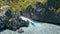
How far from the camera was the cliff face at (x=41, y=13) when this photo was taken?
127 feet

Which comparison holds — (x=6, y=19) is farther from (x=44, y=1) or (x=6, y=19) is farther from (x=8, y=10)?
(x=44, y=1)

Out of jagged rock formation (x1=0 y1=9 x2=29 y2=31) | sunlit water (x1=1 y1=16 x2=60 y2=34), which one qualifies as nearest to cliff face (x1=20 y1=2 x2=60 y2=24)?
sunlit water (x1=1 y1=16 x2=60 y2=34)

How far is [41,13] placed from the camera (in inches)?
1567

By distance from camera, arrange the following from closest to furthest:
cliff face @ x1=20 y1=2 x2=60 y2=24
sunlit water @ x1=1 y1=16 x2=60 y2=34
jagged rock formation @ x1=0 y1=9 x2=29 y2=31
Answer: sunlit water @ x1=1 y1=16 x2=60 y2=34 → jagged rock formation @ x1=0 y1=9 x2=29 y2=31 → cliff face @ x1=20 y1=2 x2=60 y2=24

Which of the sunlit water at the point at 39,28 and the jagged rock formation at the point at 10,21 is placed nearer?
the sunlit water at the point at 39,28

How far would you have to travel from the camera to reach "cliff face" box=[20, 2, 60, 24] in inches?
1529

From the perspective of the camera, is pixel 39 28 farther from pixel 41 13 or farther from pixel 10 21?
pixel 41 13

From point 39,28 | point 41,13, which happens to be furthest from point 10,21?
point 41,13

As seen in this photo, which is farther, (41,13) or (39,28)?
(41,13)

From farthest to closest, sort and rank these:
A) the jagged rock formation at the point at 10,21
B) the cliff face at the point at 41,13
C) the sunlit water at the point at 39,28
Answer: the cliff face at the point at 41,13
the jagged rock formation at the point at 10,21
the sunlit water at the point at 39,28

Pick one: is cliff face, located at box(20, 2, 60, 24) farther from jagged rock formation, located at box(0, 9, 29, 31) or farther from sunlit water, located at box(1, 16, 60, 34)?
jagged rock formation, located at box(0, 9, 29, 31)

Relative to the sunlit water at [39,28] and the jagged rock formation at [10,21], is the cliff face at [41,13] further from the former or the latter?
the jagged rock formation at [10,21]

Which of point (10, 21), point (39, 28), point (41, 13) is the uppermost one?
point (41, 13)

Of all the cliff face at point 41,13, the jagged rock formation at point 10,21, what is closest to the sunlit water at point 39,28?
the jagged rock formation at point 10,21
